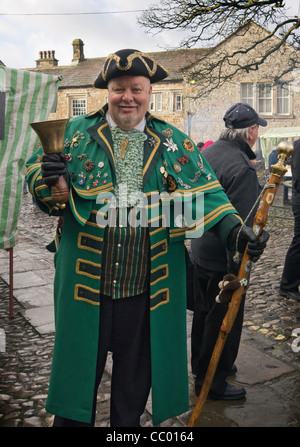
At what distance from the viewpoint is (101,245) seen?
233cm

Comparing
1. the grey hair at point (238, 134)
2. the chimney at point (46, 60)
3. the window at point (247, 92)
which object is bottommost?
the grey hair at point (238, 134)

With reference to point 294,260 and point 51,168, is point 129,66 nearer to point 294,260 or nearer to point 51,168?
point 51,168

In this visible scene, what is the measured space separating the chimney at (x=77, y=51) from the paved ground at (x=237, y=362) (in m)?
31.1

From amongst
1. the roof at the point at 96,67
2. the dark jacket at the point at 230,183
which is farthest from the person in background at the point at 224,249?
the roof at the point at 96,67

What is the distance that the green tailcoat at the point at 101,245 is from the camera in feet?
7.62

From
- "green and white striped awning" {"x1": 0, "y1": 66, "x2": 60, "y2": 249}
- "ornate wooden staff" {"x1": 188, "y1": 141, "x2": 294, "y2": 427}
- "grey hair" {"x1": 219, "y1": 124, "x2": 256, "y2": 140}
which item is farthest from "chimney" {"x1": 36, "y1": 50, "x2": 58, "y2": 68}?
"ornate wooden staff" {"x1": 188, "y1": 141, "x2": 294, "y2": 427}

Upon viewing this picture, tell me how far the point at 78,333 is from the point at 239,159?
165 centimetres

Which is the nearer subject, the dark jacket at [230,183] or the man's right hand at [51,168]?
the man's right hand at [51,168]

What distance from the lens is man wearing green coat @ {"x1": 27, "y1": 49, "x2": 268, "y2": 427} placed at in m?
2.33

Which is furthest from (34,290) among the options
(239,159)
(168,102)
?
(168,102)

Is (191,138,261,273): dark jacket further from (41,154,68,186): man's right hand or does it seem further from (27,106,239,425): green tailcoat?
(41,154,68,186): man's right hand

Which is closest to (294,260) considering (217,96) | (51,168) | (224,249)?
(224,249)

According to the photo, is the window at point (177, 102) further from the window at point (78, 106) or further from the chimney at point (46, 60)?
the chimney at point (46, 60)

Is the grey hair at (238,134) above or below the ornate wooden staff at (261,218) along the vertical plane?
above
